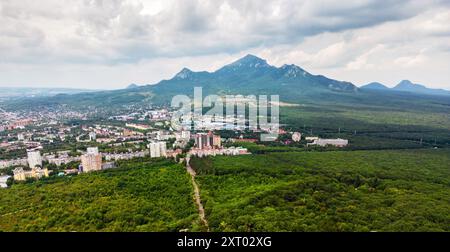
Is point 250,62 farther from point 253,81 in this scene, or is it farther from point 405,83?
point 405,83

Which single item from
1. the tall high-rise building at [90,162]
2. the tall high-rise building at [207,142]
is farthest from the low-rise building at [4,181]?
the tall high-rise building at [207,142]

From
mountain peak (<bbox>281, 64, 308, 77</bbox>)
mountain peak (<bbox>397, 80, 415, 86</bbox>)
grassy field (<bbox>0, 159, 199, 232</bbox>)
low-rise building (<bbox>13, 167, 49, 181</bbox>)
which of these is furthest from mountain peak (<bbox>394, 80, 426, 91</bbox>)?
low-rise building (<bbox>13, 167, 49, 181</bbox>)

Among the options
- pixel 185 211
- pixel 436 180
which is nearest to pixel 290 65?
pixel 436 180

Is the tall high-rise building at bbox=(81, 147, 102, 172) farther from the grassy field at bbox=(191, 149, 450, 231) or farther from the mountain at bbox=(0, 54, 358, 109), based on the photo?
the mountain at bbox=(0, 54, 358, 109)

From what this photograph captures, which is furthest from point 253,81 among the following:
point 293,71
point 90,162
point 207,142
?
point 90,162
